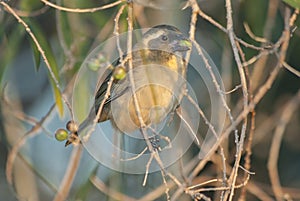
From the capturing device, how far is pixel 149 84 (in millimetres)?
3002

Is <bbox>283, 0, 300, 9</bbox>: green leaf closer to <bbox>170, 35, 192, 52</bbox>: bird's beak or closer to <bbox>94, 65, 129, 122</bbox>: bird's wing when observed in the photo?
<bbox>170, 35, 192, 52</bbox>: bird's beak

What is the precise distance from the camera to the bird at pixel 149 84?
9.73 ft

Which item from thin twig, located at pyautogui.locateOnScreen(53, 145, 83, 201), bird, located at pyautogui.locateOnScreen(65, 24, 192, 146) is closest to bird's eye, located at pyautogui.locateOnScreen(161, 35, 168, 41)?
bird, located at pyautogui.locateOnScreen(65, 24, 192, 146)

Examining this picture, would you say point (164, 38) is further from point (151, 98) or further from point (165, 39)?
point (151, 98)

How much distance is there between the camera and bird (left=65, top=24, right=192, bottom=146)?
2.96 m

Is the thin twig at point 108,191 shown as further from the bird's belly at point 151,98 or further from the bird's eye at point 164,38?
the bird's eye at point 164,38

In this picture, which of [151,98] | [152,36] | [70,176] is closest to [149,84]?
[151,98]

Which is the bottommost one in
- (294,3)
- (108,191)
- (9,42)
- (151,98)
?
(108,191)

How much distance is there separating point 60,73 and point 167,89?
0.62 m

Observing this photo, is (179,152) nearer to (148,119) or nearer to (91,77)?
(148,119)

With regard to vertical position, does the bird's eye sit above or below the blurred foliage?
above

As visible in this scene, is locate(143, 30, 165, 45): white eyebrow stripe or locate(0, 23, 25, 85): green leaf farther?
locate(0, 23, 25, 85): green leaf

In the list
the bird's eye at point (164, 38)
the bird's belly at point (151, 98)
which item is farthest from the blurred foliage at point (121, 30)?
the bird's belly at point (151, 98)

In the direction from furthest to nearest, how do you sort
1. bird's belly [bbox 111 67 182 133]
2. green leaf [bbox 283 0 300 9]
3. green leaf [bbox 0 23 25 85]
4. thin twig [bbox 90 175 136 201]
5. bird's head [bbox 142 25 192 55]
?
thin twig [bbox 90 175 136 201] < green leaf [bbox 0 23 25 85] < bird's head [bbox 142 25 192 55] < bird's belly [bbox 111 67 182 133] < green leaf [bbox 283 0 300 9]
